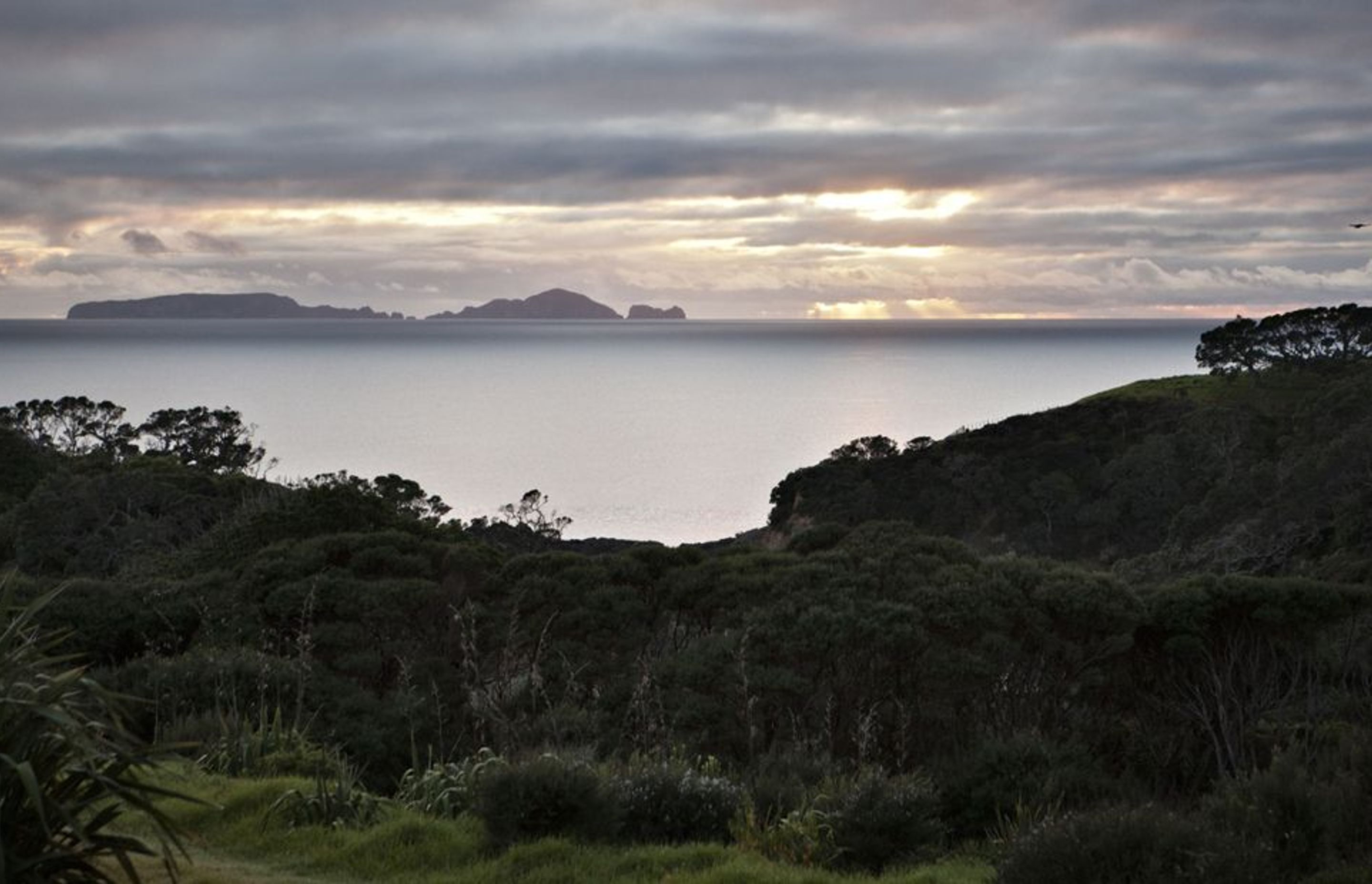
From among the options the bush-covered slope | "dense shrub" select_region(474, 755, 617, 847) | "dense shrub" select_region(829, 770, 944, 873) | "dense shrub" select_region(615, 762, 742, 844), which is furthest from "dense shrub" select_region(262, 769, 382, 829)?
the bush-covered slope

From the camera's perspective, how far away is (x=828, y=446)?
113500 millimetres

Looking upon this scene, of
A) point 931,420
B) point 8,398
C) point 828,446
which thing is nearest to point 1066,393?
point 931,420

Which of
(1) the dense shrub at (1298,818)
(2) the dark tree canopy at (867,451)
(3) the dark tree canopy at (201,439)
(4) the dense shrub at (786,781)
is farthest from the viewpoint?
(2) the dark tree canopy at (867,451)

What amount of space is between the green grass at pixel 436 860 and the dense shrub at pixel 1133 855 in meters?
0.75

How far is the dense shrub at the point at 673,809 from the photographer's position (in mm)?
8180

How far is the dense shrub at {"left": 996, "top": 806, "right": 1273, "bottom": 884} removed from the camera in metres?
6.32

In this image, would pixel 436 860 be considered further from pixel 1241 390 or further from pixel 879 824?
pixel 1241 390

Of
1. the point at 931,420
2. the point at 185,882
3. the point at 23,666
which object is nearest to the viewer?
the point at 23,666

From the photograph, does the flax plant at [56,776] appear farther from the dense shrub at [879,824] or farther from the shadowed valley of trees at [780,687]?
the dense shrub at [879,824]

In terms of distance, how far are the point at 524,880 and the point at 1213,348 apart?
78.6 meters

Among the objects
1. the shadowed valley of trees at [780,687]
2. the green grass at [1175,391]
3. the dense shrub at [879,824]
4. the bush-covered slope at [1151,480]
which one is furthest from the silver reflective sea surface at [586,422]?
the dense shrub at [879,824]

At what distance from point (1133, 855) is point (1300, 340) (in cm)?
7590

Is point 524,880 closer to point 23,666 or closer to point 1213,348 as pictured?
point 23,666

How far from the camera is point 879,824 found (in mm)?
8031
